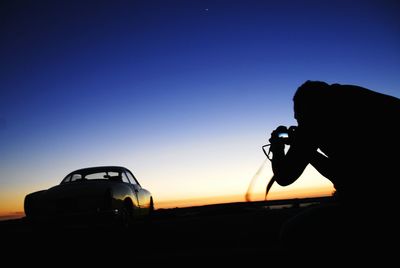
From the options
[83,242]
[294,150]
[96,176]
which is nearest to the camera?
[294,150]

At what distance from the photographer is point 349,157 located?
1938mm

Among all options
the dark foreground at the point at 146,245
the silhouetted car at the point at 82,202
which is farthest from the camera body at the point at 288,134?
the silhouetted car at the point at 82,202

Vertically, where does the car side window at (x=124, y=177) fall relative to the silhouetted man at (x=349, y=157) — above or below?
above

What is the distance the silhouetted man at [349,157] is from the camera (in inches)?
70.9

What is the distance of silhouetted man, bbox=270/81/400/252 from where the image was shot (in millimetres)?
1801

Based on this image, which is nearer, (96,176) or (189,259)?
(189,259)

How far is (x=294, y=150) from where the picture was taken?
2297mm

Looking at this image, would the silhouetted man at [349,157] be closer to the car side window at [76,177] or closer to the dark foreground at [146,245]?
the dark foreground at [146,245]

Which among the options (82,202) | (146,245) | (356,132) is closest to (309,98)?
(356,132)

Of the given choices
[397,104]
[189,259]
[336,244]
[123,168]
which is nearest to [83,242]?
[123,168]

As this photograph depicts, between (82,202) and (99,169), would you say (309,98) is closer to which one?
(82,202)

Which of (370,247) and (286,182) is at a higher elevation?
(286,182)

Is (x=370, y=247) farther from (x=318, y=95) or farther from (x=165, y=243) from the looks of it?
(x=165, y=243)

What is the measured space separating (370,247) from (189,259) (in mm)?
2777
